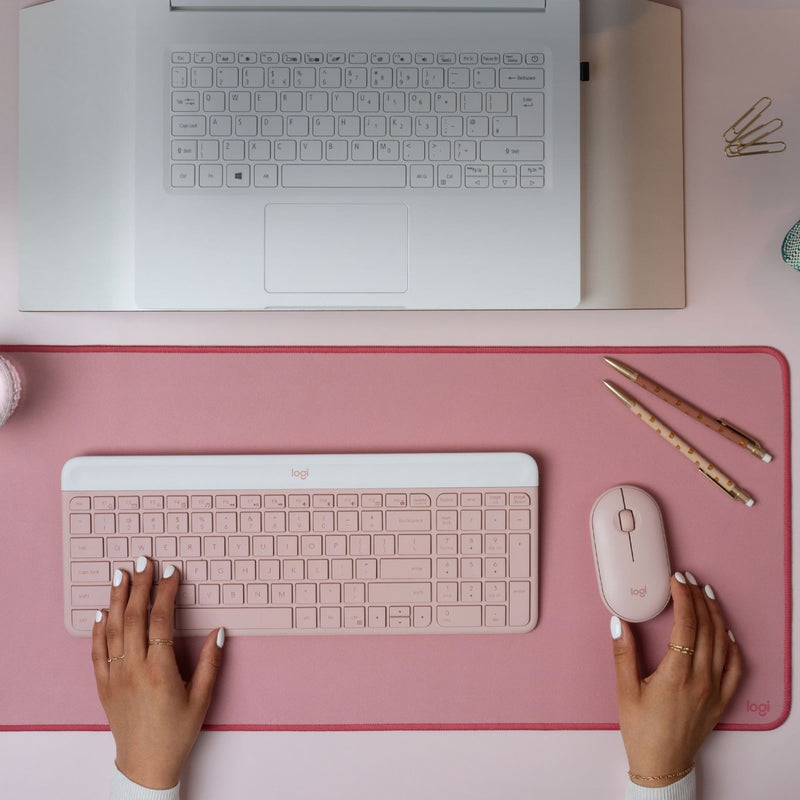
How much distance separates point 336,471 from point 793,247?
608mm

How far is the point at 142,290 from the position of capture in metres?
0.67

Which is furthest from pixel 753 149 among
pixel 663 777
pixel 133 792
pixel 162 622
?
pixel 133 792

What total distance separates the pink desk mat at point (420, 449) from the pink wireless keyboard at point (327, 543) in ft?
0.09

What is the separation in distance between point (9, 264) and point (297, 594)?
21.4 inches

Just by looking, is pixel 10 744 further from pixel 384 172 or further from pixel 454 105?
pixel 454 105

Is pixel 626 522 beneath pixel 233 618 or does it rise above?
above

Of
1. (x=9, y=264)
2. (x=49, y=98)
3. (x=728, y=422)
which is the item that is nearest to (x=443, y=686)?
(x=728, y=422)

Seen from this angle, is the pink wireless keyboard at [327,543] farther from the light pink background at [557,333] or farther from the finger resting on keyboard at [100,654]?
the light pink background at [557,333]

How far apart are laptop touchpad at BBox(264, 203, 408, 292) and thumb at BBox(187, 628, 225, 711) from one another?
436 mm

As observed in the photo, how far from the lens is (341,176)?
0.67 metres

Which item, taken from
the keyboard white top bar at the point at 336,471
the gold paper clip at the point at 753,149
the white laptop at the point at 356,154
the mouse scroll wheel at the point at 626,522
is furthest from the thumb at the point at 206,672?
the gold paper clip at the point at 753,149

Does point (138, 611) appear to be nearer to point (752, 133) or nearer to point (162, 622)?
point (162, 622)

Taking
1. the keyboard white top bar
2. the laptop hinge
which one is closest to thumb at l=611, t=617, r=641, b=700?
the keyboard white top bar

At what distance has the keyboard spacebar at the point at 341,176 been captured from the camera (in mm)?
668
